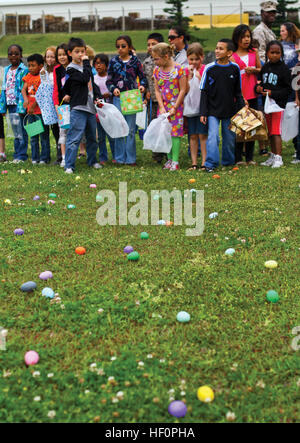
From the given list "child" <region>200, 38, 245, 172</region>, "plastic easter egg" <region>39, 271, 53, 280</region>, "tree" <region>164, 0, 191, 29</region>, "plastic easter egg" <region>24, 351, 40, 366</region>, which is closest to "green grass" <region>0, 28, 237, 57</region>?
"tree" <region>164, 0, 191, 29</region>

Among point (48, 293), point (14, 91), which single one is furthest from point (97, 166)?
point (48, 293)

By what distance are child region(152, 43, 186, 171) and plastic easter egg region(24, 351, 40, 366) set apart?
5375 millimetres

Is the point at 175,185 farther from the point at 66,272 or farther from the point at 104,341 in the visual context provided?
the point at 104,341

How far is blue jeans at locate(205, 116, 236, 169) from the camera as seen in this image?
761 cm

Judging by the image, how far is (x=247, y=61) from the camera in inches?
315

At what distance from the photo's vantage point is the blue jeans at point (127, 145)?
27.5 ft

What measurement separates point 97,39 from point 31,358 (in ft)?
136

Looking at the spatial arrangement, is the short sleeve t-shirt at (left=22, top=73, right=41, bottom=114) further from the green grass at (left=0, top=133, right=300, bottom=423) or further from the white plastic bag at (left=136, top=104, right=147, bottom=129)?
the green grass at (left=0, top=133, right=300, bottom=423)

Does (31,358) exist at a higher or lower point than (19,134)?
lower

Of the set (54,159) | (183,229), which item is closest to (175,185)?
(183,229)

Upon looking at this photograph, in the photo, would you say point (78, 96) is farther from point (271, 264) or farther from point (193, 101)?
point (271, 264)

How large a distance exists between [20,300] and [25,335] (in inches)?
18.7

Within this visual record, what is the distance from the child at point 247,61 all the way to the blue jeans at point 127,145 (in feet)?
6.30

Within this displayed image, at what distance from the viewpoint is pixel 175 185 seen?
6812mm
